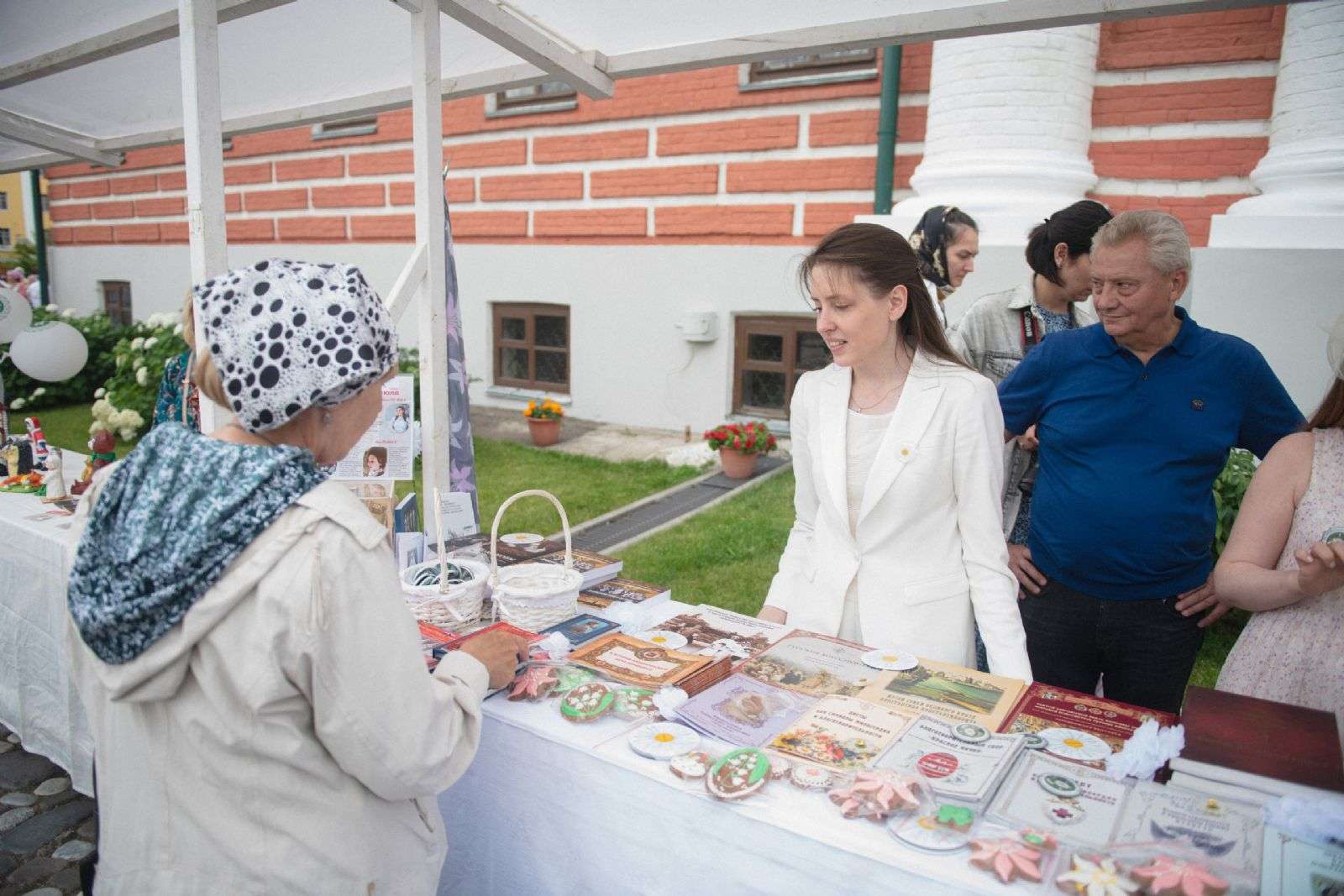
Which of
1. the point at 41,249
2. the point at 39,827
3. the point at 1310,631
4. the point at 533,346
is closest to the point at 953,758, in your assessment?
the point at 1310,631

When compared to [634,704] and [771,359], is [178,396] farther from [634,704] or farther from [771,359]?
[771,359]

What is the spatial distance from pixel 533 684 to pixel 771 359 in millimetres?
6141

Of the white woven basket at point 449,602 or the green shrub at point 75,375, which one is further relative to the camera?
the green shrub at point 75,375

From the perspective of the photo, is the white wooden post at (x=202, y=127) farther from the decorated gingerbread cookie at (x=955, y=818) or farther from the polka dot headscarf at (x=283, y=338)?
the decorated gingerbread cookie at (x=955, y=818)

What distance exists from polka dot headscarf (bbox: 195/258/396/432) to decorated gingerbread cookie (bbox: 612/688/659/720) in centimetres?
85

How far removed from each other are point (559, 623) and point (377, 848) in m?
0.86

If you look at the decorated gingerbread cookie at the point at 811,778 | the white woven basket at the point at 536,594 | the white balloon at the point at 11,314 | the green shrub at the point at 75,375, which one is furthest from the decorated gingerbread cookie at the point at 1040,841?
the green shrub at the point at 75,375

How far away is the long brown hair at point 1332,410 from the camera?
188 cm

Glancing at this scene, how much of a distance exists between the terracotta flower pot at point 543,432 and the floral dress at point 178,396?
Answer: 15.5 ft

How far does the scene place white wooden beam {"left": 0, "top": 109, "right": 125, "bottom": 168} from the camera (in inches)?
199

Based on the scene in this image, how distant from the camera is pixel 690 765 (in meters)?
1.45

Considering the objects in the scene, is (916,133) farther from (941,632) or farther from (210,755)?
(210,755)

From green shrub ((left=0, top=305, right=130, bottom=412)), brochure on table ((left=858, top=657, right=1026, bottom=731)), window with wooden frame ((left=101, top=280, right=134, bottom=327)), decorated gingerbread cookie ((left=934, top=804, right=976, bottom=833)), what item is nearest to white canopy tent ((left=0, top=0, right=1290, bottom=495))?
brochure on table ((left=858, top=657, right=1026, bottom=731))

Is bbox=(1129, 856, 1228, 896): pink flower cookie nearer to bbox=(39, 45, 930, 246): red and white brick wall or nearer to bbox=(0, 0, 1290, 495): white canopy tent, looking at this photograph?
bbox=(0, 0, 1290, 495): white canopy tent
